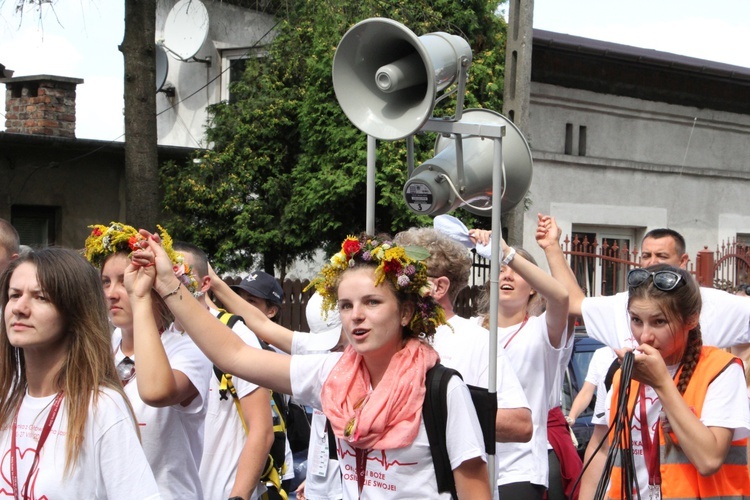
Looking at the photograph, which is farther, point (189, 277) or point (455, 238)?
point (455, 238)

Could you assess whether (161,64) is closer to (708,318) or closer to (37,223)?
(37,223)

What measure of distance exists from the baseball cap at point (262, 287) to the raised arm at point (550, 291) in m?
2.31

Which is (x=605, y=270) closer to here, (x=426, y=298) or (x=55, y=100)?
(x=55, y=100)

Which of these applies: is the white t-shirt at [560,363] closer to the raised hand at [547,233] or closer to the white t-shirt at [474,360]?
the raised hand at [547,233]

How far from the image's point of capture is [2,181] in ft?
48.1

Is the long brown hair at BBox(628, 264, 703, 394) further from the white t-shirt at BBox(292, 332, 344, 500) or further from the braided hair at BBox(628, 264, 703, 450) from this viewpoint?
the white t-shirt at BBox(292, 332, 344, 500)

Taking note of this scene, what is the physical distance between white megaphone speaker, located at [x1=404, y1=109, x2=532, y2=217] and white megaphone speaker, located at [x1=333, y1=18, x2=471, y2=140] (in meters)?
0.29

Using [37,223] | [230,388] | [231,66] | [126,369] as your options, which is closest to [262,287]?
[230,388]

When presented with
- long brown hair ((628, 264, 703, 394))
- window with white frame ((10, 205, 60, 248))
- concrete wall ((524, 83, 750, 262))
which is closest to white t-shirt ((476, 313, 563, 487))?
long brown hair ((628, 264, 703, 394))

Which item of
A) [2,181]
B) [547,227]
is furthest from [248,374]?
[2,181]

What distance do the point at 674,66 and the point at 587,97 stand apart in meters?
2.20

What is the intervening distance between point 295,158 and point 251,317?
12619mm

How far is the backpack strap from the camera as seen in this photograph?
3.16 meters

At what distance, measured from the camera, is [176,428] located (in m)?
3.79
